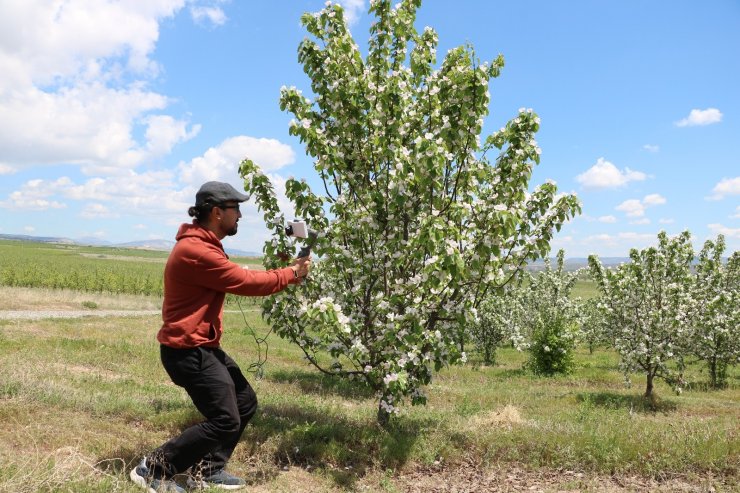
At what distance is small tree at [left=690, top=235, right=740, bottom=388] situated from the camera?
14.1 metres

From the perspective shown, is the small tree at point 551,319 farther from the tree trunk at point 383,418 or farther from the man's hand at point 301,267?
the man's hand at point 301,267

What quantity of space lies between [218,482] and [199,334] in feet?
5.27

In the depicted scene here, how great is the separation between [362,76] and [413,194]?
1792 mm

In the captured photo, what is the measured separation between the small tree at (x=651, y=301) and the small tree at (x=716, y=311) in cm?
59

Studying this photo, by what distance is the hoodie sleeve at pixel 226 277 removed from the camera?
184 inches

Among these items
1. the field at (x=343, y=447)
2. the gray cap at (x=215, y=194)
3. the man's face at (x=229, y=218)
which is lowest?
the field at (x=343, y=447)

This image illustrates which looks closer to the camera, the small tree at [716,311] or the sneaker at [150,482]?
the sneaker at [150,482]

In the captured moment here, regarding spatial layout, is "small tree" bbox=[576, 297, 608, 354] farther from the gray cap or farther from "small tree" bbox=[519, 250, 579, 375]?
the gray cap

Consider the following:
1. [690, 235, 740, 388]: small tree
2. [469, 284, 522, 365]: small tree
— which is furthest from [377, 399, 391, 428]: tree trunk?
[469, 284, 522, 365]: small tree

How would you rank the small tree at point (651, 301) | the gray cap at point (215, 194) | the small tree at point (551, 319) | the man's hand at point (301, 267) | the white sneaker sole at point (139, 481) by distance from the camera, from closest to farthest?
the white sneaker sole at point (139, 481) < the gray cap at point (215, 194) < the man's hand at point (301, 267) < the small tree at point (651, 301) < the small tree at point (551, 319)

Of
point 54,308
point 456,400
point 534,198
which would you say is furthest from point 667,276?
point 54,308

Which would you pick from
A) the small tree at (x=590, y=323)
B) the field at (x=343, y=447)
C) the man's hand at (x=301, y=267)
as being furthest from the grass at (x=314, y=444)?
the small tree at (x=590, y=323)

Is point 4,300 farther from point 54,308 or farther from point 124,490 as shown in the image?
→ point 124,490

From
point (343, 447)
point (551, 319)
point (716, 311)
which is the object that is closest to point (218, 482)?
point (343, 447)
